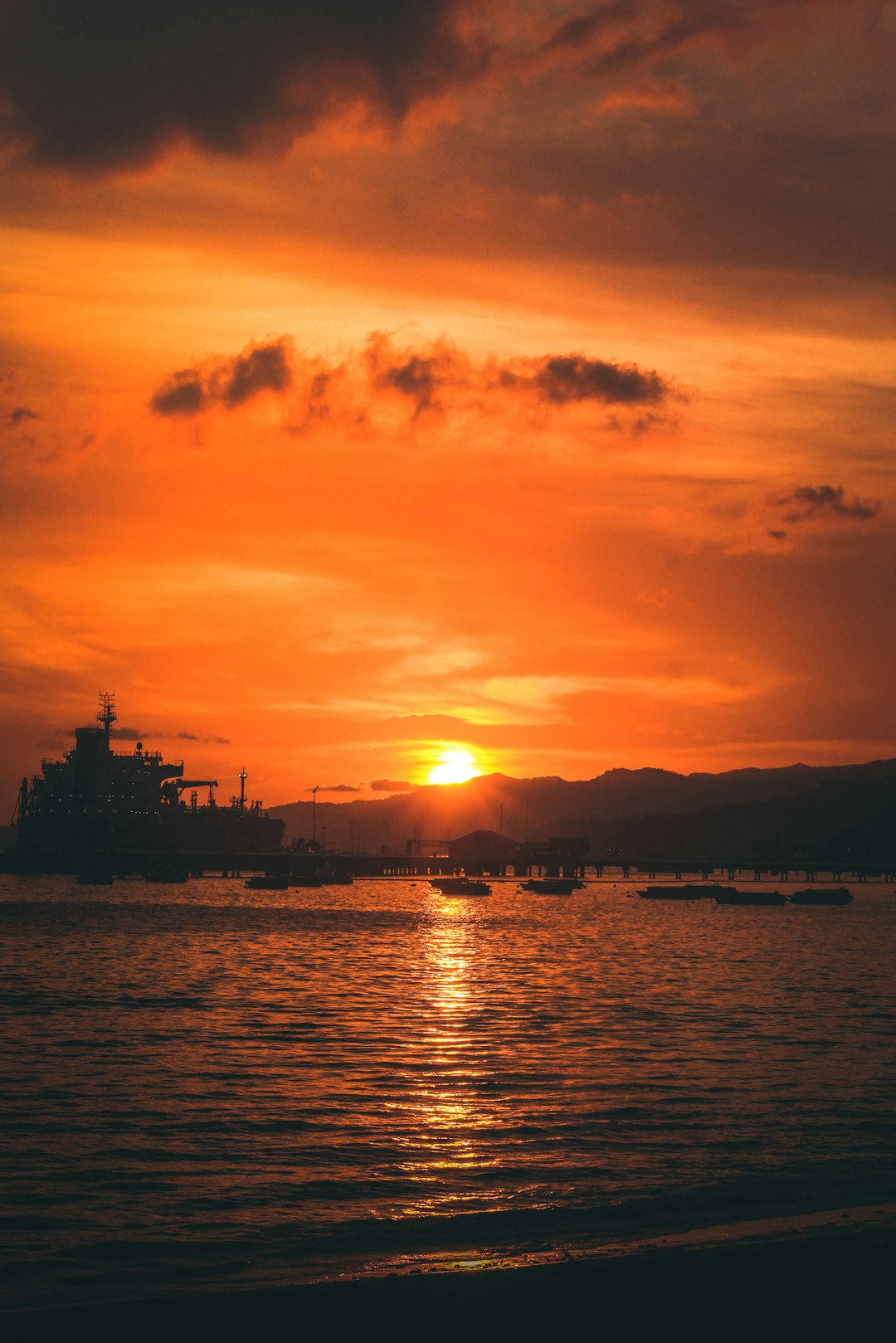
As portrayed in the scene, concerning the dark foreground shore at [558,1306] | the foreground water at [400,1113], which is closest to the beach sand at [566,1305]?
the dark foreground shore at [558,1306]

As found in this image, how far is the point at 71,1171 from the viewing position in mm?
24453

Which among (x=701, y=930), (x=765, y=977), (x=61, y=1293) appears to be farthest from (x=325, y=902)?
(x=61, y=1293)

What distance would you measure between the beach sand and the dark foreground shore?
0.02m

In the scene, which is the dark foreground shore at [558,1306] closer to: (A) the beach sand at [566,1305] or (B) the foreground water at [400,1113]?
(A) the beach sand at [566,1305]

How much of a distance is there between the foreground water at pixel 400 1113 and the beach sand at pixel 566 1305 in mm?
1985

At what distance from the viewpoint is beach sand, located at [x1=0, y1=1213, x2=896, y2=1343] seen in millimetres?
14539

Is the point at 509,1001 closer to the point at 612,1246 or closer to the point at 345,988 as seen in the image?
the point at 345,988

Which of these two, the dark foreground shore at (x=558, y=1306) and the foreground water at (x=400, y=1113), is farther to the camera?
the foreground water at (x=400, y=1113)

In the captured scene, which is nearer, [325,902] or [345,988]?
[345,988]

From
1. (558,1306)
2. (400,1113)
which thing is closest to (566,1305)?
(558,1306)

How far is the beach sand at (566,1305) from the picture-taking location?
14.5 m

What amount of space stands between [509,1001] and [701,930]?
2926 inches

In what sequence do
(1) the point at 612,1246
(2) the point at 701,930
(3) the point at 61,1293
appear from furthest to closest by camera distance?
1. (2) the point at 701,930
2. (1) the point at 612,1246
3. (3) the point at 61,1293

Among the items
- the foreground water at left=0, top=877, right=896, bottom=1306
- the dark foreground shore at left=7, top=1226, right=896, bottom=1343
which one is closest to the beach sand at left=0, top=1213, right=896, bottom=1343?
the dark foreground shore at left=7, top=1226, right=896, bottom=1343
